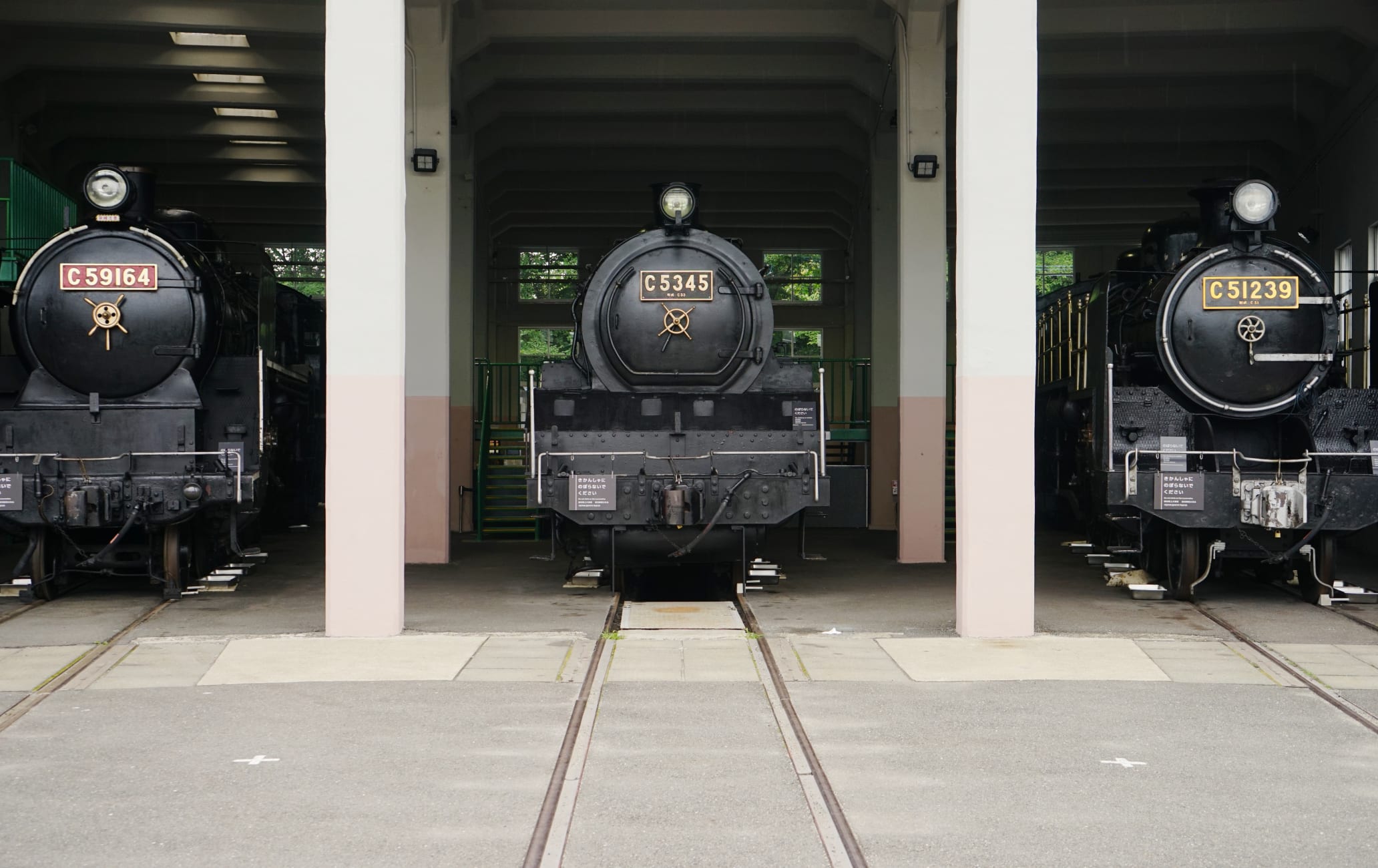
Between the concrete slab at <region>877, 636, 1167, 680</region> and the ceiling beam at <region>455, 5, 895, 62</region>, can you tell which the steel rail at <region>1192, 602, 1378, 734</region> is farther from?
the ceiling beam at <region>455, 5, 895, 62</region>

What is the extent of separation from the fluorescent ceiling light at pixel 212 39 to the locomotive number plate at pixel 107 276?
570 cm

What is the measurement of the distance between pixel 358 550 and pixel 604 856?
4377 millimetres

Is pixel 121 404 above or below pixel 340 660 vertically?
above

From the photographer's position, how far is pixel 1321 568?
31.6 feet

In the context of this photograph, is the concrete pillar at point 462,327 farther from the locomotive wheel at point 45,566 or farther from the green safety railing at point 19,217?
the locomotive wheel at point 45,566

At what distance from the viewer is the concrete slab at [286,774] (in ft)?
13.4

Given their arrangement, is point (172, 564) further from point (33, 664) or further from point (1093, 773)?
point (1093, 773)

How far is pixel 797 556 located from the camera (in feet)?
44.3

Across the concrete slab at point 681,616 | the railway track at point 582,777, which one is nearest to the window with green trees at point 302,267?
the concrete slab at point 681,616

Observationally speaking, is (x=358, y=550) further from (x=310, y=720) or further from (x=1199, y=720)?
(x=1199, y=720)

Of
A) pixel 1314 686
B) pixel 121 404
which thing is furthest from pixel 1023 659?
pixel 121 404

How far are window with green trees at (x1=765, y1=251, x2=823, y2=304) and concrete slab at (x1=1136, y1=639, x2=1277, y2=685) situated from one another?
21.9m

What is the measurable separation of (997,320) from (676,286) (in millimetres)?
2916

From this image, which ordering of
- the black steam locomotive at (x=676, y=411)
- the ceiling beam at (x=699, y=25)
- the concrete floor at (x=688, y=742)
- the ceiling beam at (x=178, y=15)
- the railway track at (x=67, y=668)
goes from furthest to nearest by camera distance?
the ceiling beam at (x=699, y=25), the ceiling beam at (x=178, y=15), the black steam locomotive at (x=676, y=411), the railway track at (x=67, y=668), the concrete floor at (x=688, y=742)
